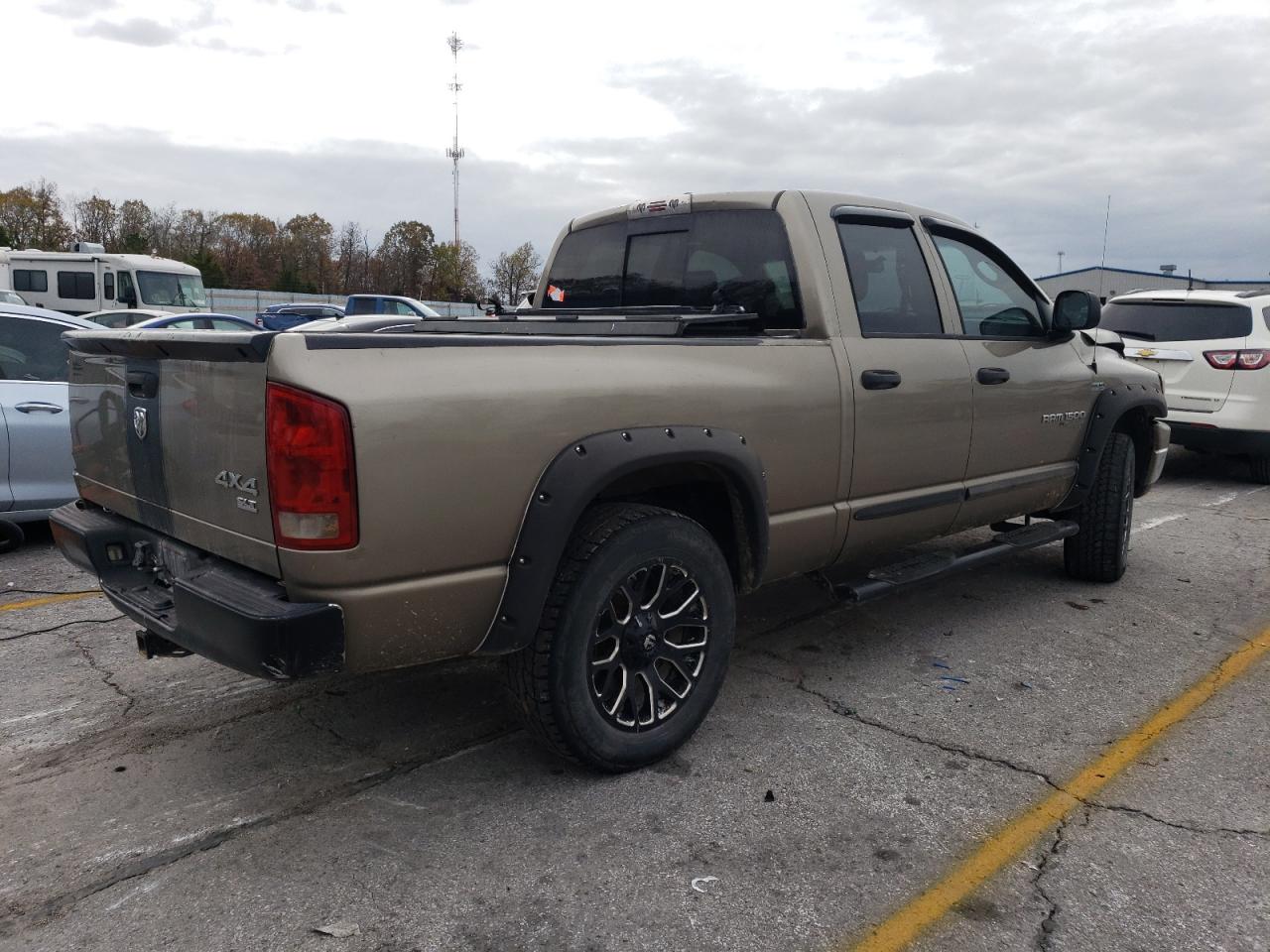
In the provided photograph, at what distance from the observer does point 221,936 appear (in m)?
2.41

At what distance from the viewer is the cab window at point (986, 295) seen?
4.56 m

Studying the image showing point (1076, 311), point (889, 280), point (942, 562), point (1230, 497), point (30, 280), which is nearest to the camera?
point (889, 280)

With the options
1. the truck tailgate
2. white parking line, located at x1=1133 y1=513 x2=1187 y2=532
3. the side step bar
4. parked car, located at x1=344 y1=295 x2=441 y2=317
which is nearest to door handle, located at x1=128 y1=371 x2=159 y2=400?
the truck tailgate

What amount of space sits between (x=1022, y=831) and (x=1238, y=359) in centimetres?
771

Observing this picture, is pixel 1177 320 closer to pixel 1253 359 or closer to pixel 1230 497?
pixel 1253 359

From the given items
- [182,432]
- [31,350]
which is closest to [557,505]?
[182,432]

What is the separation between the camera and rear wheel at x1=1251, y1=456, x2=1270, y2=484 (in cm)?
944

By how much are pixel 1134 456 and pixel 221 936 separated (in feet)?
17.3

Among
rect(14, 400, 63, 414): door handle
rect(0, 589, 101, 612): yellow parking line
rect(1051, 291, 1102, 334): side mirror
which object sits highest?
rect(1051, 291, 1102, 334): side mirror

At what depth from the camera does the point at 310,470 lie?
8.20 feet

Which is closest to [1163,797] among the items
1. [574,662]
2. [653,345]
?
[574,662]

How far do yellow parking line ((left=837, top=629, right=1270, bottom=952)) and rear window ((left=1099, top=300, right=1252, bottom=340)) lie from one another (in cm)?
611

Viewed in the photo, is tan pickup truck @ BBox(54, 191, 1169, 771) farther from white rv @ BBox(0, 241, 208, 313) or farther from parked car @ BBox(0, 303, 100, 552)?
white rv @ BBox(0, 241, 208, 313)

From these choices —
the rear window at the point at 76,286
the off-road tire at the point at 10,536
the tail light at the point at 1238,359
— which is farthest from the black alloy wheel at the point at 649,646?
the rear window at the point at 76,286
